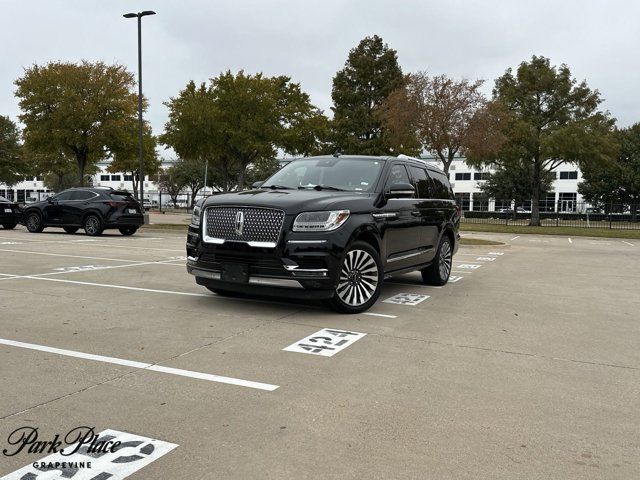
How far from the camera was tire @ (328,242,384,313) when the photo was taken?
684 cm

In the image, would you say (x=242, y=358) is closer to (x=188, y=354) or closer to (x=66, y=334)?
(x=188, y=354)

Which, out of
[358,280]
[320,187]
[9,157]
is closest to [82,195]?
[320,187]

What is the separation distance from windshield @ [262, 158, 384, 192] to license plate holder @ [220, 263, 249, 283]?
163 cm

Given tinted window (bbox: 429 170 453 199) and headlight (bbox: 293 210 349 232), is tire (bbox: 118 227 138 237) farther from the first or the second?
headlight (bbox: 293 210 349 232)

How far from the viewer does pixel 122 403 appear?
3.84 metres

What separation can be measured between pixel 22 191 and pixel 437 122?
429 feet

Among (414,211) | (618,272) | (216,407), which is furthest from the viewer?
(618,272)

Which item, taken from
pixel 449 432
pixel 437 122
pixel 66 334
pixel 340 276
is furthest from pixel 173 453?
pixel 437 122

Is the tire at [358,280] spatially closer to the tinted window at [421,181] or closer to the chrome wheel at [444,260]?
the tinted window at [421,181]

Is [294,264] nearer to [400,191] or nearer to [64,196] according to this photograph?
[400,191]

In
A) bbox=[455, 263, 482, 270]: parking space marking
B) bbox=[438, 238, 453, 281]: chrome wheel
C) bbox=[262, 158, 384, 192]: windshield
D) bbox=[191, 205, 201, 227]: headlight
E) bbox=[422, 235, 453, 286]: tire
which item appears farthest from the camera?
bbox=[455, 263, 482, 270]: parking space marking

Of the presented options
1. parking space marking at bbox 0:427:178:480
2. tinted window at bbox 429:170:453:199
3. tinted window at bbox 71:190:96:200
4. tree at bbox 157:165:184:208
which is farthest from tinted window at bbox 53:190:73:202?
tree at bbox 157:165:184:208

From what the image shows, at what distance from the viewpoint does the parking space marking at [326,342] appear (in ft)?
17.3

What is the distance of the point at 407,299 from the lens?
8.30 metres
